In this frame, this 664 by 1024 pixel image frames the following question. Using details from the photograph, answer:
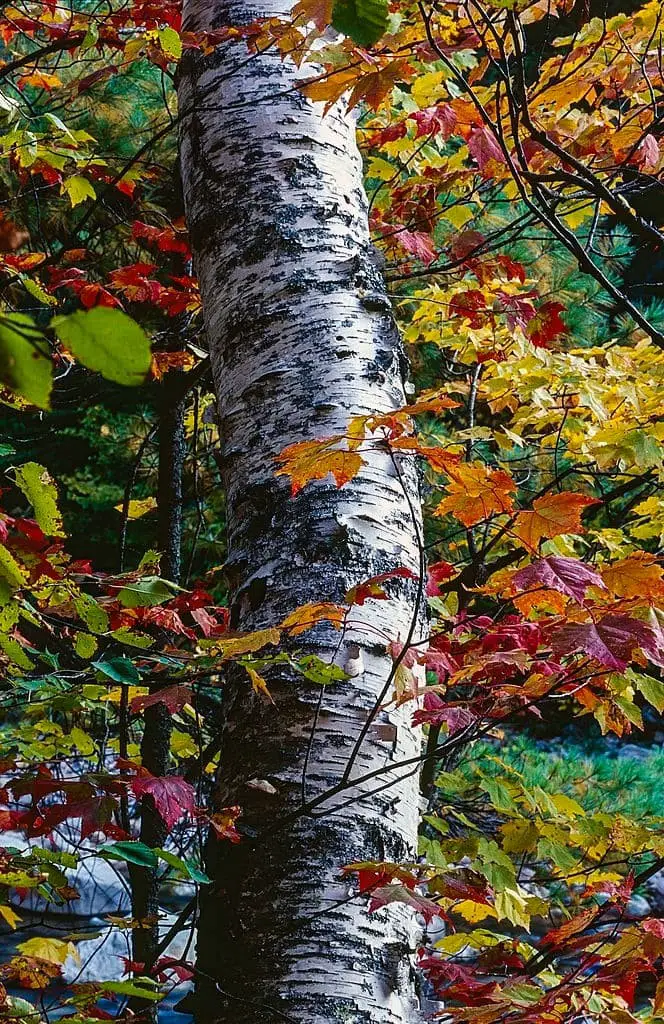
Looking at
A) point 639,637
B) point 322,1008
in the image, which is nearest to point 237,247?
point 639,637

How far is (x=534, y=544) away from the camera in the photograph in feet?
3.00

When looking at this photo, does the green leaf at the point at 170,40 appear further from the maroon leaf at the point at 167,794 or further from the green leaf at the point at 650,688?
the green leaf at the point at 650,688

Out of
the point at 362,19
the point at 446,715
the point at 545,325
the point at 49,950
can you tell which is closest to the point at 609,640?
the point at 446,715

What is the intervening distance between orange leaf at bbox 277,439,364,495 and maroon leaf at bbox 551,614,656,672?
26 centimetres

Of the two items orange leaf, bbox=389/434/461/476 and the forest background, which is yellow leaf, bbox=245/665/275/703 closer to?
the forest background

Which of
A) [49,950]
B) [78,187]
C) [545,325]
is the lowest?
[49,950]

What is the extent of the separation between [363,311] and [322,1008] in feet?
2.43

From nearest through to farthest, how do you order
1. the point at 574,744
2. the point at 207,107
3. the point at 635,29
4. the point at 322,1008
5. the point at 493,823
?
the point at 322,1008, the point at 207,107, the point at 635,29, the point at 493,823, the point at 574,744

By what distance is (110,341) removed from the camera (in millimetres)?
293

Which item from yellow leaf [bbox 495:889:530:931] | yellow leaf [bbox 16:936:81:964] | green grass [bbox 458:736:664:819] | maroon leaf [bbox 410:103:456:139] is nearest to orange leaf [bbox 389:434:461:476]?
yellow leaf [bbox 495:889:530:931]

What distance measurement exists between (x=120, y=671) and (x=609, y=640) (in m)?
0.46

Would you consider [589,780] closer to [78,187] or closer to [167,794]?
[167,794]

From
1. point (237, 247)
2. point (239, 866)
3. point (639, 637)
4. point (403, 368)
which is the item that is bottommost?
point (239, 866)

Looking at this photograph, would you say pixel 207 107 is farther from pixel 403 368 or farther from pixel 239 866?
pixel 239 866
